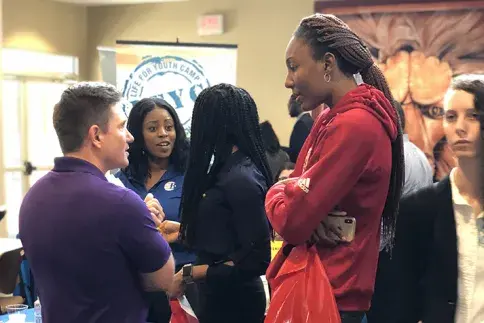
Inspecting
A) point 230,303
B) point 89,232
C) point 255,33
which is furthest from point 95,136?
point 255,33

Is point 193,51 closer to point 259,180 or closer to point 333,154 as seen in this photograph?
point 259,180

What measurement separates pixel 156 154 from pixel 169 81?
2070 mm

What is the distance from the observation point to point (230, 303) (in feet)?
6.71

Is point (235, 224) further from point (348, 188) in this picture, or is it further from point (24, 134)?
point (24, 134)

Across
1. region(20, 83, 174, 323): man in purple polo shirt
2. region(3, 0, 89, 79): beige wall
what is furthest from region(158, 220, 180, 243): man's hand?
region(3, 0, 89, 79): beige wall

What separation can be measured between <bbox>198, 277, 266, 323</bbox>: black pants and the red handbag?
22.7 inches

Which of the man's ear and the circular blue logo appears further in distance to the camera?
the circular blue logo

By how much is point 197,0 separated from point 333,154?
580 cm

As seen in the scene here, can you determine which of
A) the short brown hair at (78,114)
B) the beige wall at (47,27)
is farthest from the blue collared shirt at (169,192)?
the beige wall at (47,27)

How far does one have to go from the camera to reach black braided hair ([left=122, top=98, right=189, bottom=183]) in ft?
9.23

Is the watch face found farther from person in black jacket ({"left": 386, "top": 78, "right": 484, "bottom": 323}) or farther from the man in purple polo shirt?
person in black jacket ({"left": 386, "top": 78, "right": 484, "bottom": 323})

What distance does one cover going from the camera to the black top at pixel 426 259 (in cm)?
140

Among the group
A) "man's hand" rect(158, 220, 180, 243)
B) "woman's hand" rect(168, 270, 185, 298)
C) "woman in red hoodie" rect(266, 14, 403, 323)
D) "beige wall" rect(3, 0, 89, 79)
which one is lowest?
"woman's hand" rect(168, 270, 185, 298)

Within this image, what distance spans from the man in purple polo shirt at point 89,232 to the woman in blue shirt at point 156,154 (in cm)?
107
